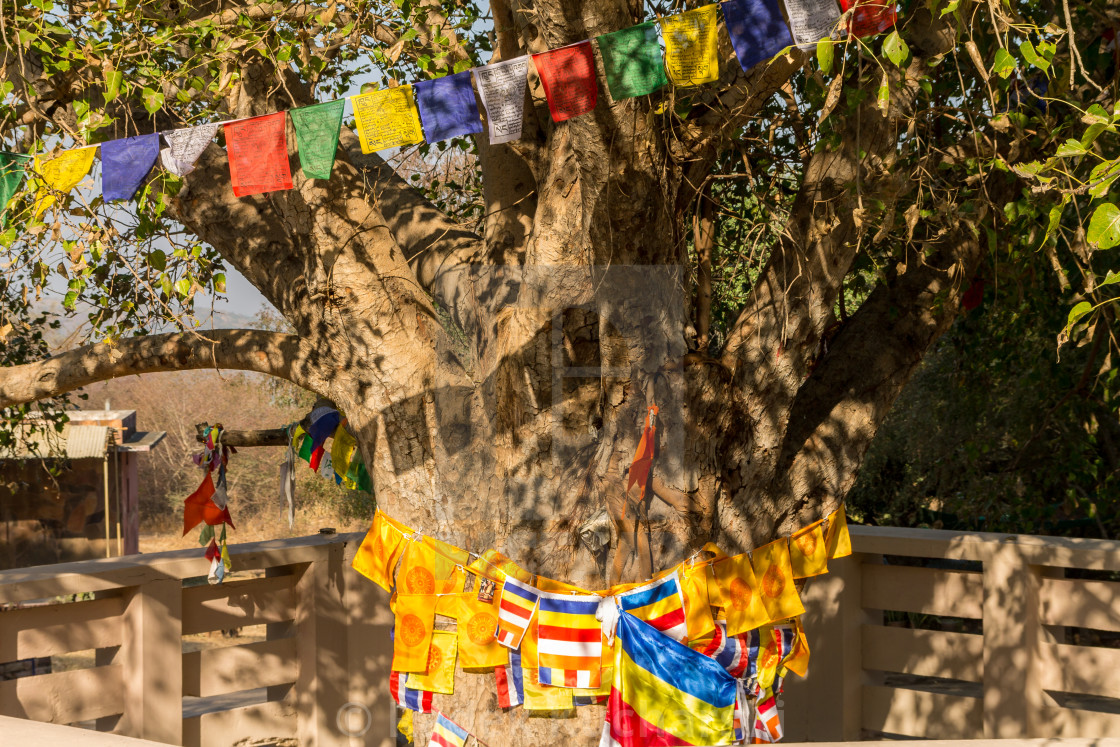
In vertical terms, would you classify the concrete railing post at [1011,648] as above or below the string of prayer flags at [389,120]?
below

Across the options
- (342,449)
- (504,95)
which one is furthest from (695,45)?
(342,449)

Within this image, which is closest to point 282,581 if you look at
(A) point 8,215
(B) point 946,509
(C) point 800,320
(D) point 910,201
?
(A) point 8,215

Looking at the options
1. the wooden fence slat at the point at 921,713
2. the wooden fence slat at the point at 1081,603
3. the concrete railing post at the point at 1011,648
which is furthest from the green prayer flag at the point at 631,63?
the wooden fence slat at the point at 921,713

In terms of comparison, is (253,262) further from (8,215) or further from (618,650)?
(618,650)

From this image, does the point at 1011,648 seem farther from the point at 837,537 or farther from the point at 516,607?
the point at 516,607

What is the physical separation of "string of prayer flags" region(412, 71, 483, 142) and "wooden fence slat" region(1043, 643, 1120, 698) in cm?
288

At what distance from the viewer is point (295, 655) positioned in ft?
13.4

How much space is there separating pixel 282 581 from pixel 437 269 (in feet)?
5.75

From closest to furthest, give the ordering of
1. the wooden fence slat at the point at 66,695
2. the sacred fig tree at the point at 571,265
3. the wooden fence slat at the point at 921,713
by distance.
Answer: the sacred fig tree at the point at 571,265, the wooden fence slat at the point at 66,695, the wooden fence slat at the point at 921,713

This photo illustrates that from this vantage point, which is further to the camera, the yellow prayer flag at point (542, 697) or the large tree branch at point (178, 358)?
the large tree branch at point (178, 358)

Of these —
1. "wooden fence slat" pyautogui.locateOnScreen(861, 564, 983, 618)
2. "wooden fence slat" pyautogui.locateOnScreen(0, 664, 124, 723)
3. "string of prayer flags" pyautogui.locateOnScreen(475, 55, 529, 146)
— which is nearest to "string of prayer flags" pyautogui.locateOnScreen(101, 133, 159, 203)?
"string of prayer flags" pyautogui.locateOnScreen(475, 55, 529, 146)

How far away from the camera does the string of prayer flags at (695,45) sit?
2.35 metres

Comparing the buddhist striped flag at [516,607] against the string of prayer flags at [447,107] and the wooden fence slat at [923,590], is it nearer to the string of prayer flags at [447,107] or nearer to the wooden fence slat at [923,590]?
the string of prayer flags at [447,107]

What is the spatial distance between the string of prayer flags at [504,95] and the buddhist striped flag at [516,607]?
49.6 inches
